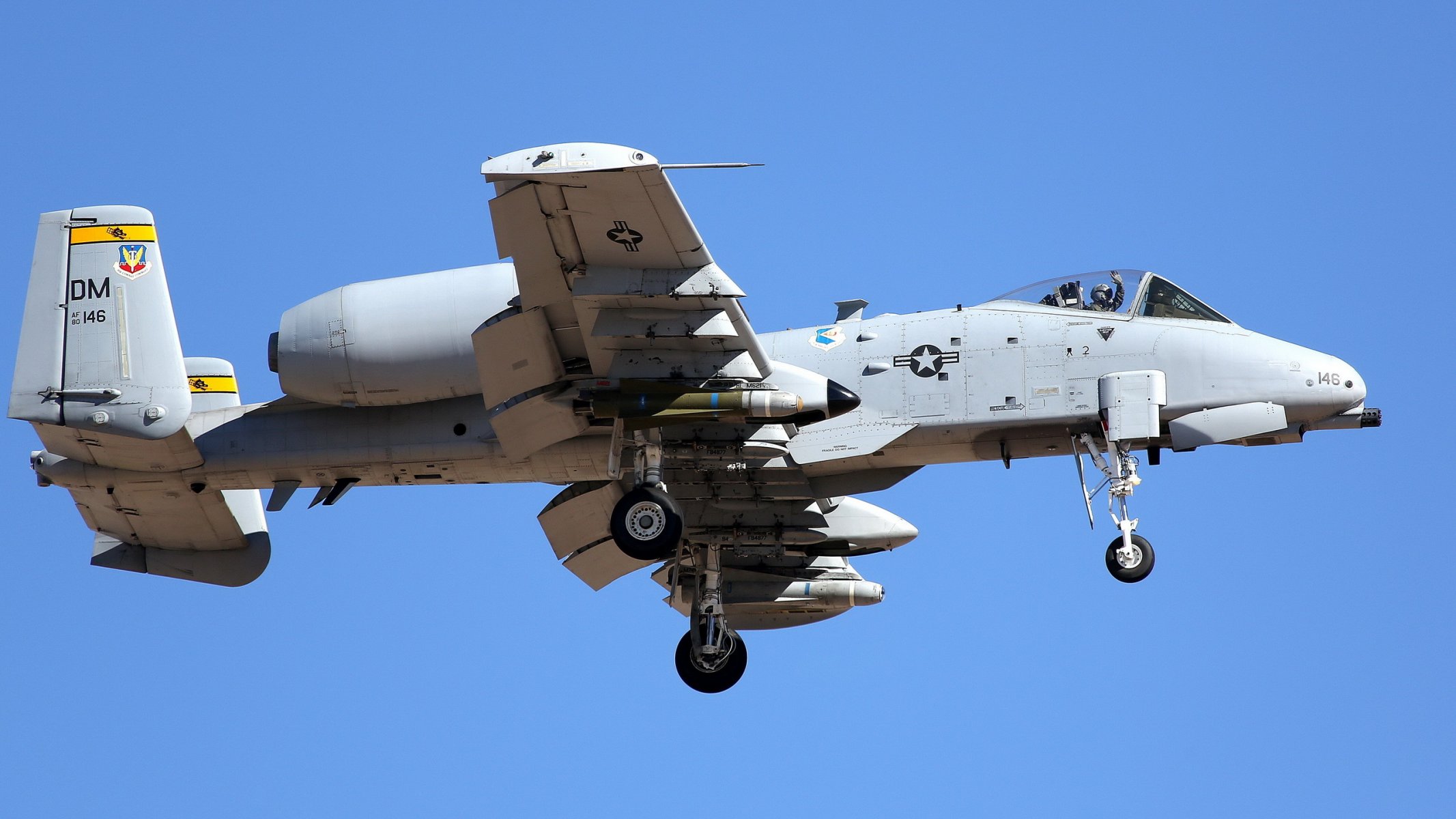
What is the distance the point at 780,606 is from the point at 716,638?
225 centimetres

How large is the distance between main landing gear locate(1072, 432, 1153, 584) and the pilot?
153cm

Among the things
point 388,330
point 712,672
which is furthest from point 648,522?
point 712,672

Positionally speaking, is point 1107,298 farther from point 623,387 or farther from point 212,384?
point 212,384

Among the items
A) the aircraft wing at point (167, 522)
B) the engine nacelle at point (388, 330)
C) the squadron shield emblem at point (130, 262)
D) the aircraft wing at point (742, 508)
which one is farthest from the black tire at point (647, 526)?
the squadron shield emblem at point (130, 262)

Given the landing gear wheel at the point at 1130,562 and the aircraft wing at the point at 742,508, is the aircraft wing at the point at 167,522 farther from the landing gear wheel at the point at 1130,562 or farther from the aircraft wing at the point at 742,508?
the landing gear wheel at the point at 1130,562

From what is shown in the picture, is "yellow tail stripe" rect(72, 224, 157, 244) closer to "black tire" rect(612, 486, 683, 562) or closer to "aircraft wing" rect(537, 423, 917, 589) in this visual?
"aircraft wing" rect(537, 423, 917, 589)

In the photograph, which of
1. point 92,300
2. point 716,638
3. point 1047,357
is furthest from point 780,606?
point 92,300

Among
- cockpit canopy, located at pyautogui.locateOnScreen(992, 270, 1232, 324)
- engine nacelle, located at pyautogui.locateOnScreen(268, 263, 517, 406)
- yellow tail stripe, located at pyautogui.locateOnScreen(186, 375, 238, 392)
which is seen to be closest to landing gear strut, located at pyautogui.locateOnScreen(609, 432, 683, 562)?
engine nacelle, located at pyautogui.locateOnScreen(268, 263, 517, 406)

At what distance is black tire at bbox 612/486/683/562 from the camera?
19516 mm

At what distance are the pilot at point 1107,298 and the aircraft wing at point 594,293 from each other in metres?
4.23

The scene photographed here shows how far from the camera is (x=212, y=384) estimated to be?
24359 mm

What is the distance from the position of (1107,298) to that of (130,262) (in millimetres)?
11660

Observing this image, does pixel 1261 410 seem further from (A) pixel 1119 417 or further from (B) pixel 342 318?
(B) pixel 342 318

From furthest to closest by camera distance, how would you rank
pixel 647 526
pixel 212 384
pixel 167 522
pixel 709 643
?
pixel 212 384
pixel 709 643
pixel 167 522
pixel 647 526
